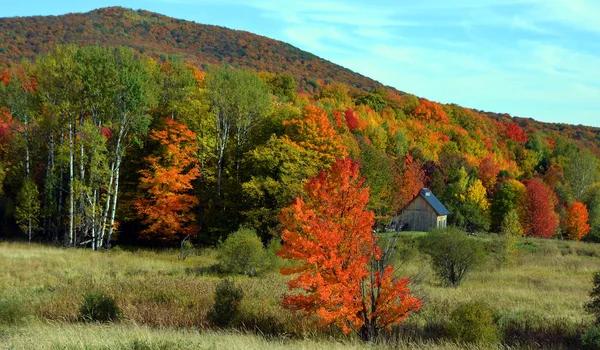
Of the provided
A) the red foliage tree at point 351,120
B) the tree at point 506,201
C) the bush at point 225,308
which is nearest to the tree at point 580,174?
the tree at point 506,201

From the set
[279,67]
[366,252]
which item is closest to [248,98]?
[366,252]

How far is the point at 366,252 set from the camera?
14.0 meters

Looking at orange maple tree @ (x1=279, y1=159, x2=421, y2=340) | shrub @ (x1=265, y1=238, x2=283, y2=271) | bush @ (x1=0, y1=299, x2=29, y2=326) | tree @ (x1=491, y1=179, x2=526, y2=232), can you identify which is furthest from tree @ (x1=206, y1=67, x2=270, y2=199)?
tree @ (x1=491, y1=179, x2=526, y2=232)

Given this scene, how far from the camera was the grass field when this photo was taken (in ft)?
36.6

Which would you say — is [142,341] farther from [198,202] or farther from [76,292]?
[198,202]

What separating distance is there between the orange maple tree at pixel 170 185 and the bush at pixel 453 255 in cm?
1949

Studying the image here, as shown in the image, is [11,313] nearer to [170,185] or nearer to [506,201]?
[170,185]

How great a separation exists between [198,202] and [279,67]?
424 feet

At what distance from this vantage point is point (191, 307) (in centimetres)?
1770

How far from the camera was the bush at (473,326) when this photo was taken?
43.2 feet

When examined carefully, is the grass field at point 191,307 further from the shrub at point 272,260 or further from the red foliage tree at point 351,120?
the red foliage tree at point 351,120

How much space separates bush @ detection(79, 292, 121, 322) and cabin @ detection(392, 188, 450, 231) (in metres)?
49.6

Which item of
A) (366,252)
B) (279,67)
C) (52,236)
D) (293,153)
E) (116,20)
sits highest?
(116,20)

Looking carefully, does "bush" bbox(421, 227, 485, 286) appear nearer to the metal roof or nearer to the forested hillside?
the forested hillside
